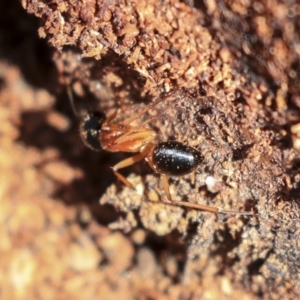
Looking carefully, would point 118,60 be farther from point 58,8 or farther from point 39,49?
point 39,49

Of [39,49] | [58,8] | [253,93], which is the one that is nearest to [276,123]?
[253,93]

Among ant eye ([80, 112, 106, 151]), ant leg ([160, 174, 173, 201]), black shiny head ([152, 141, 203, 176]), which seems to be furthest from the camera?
ant eye ([80, 112, 106, 151])

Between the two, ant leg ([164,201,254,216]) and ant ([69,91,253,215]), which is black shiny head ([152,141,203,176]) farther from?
ant leg ([164,201,254,216])

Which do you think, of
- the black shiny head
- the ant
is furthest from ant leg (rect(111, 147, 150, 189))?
the black shiny head

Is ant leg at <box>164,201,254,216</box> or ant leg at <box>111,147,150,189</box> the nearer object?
ant leg at <box>164,201,254,216</box>

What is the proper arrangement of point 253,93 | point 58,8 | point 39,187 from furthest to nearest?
point 39,187
point 58,8
point 253,93

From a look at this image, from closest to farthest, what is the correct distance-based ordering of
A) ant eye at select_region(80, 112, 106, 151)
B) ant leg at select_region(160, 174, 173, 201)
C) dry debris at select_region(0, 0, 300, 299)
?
dry debris at select_region(0, 0, 300, 299) → ant leg at select_region(160, 174, 173, 201) → ant eye at select_region(80, 112, 106, 151)

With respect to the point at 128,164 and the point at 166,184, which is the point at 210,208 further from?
the point at 128,164
